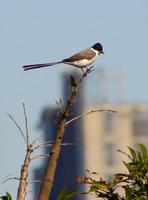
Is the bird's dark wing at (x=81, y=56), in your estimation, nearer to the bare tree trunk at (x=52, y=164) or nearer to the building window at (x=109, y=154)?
the bare tree trunk at (x=52, y=164)

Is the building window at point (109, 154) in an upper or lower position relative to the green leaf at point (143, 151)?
upper

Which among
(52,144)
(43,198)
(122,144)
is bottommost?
(43,198)

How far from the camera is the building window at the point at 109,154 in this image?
151125 millimetres

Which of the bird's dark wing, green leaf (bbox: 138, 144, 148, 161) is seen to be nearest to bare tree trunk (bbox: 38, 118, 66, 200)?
green leaf (bbox: 138, 144, 148, 161)

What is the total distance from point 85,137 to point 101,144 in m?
2.60

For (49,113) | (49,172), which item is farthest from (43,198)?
(49,113)

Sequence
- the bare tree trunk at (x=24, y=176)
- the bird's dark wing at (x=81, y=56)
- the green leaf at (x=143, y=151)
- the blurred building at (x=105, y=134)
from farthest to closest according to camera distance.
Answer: the blurred building at (x=105, y=134)
the bird's dark wing at (x=81, y=56)
the green leaf at (x=143, y=151)
the bare tree trunk at (x=24, y=176)

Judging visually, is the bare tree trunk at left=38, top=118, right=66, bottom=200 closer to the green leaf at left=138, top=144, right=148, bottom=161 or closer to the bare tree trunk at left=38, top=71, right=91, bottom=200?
the bare tree trunk at left=38, top=71, right=91, bottom=200

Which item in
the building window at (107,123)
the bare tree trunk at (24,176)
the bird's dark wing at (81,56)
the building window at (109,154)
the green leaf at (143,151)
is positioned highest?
the building window at (107,123)

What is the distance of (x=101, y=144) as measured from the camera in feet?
509

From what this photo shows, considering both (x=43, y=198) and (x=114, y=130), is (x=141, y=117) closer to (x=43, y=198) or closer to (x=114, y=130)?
(x=114, y=130)

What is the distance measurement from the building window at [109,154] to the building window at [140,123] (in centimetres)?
425

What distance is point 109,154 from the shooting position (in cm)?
15462

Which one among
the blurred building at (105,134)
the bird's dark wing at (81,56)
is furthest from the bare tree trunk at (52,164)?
the blurred building at (105,134)
